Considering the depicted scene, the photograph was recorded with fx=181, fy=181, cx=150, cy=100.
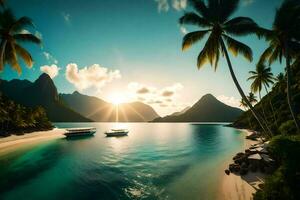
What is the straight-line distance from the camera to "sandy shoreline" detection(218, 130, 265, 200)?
1138 centimetres

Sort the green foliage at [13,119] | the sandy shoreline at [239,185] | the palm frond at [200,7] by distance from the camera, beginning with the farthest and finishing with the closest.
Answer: the green foliage at [13,119]
the palm frond at [200,7]
the sandy shoreline at [239,185]

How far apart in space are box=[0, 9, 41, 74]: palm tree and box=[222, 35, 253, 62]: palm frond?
22234mm

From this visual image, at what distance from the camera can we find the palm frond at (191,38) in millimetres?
17797

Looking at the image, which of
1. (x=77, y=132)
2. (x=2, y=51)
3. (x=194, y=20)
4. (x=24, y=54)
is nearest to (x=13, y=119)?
(x=77, y=132)

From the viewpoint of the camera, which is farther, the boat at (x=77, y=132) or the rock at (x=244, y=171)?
the boat at (x=77, y=132)

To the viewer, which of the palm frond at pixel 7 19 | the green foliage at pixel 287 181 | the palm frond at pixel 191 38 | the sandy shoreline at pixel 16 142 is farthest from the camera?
the sandy shoreline at pixel 16 142

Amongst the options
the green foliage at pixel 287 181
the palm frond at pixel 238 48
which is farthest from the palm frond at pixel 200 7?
the green foliage at pixel 287 181

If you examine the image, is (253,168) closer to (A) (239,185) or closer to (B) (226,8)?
(A) (239,185)

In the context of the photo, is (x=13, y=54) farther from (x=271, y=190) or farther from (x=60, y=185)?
(x=271, y=190)

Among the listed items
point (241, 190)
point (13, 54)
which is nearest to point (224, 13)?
point (241, 190)

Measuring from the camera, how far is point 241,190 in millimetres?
12172

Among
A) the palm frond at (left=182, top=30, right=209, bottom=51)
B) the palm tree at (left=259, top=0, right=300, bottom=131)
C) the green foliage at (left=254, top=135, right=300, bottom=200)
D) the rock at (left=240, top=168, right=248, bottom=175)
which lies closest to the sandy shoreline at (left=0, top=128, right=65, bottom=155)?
the palm frond at (left=182, top=30, right=209, bottom=51)

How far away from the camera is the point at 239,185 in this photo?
1318 centimetres

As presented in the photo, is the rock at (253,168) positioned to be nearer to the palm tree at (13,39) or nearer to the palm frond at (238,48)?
the palm frond at (238,48)
